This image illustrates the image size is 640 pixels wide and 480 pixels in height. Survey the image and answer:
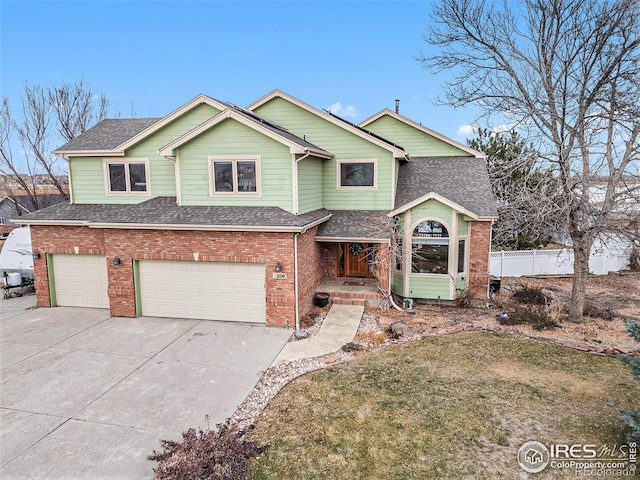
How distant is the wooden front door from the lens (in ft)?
50.9

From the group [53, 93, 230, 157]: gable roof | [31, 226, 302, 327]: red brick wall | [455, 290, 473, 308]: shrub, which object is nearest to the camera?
[31, 226, 302, 327]: red brick wall

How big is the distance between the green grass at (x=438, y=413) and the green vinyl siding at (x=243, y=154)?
5929 mm

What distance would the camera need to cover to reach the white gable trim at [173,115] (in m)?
13.1

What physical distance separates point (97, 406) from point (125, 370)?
1550mm

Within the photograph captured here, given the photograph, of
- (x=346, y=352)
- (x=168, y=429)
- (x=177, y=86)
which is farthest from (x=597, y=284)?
(x=177, y=86)

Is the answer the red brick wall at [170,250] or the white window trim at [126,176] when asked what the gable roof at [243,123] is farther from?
the red brick wall at [170,250]

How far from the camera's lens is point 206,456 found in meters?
5.79

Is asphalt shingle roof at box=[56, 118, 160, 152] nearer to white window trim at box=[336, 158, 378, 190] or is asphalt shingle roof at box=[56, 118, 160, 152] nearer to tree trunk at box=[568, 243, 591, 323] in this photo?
white window trim at box=[336, 158, 378, 190]

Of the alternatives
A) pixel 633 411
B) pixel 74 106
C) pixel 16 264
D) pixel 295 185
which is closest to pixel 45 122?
pixel 74 106

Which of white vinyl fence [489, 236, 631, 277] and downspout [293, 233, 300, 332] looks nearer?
downspout [293, 233, 300, 332]

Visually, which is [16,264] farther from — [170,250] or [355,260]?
[355,260]

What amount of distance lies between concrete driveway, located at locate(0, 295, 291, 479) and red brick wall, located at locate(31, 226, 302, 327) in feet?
2.76

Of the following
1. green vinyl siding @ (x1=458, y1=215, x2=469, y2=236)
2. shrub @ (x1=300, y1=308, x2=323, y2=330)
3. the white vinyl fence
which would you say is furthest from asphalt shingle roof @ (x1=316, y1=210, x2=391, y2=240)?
the white vinyl fence

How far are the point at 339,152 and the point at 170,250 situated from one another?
721 cm
